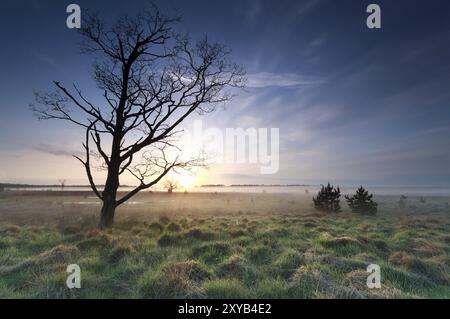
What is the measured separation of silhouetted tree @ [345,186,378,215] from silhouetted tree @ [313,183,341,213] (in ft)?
4.92

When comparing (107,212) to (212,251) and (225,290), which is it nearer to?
(212,251)

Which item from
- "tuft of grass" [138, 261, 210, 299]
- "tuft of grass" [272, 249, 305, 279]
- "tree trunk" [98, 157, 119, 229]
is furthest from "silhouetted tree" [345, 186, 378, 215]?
"tuft of grass" [138, 261, 210, 299]

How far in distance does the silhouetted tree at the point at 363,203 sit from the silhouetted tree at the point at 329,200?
150 cm

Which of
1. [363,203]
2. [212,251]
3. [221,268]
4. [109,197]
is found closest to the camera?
[221,268]

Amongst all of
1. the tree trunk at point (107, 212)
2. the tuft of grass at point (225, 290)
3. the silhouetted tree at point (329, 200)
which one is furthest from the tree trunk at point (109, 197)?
the silhouetted tree at point (329, 200)

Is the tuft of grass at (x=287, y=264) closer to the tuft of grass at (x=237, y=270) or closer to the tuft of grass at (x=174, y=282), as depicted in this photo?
the tuft of grass at (x=237, y=270)

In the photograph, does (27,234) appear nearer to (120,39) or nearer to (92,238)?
(92,238)

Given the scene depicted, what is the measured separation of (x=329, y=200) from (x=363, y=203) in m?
2.99

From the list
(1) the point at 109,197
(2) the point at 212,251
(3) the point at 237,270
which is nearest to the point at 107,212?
(1) the point at 109,197

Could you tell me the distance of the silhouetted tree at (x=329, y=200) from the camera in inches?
1065

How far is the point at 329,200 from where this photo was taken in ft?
90.2

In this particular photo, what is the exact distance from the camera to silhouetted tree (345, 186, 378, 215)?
84.8 ft
